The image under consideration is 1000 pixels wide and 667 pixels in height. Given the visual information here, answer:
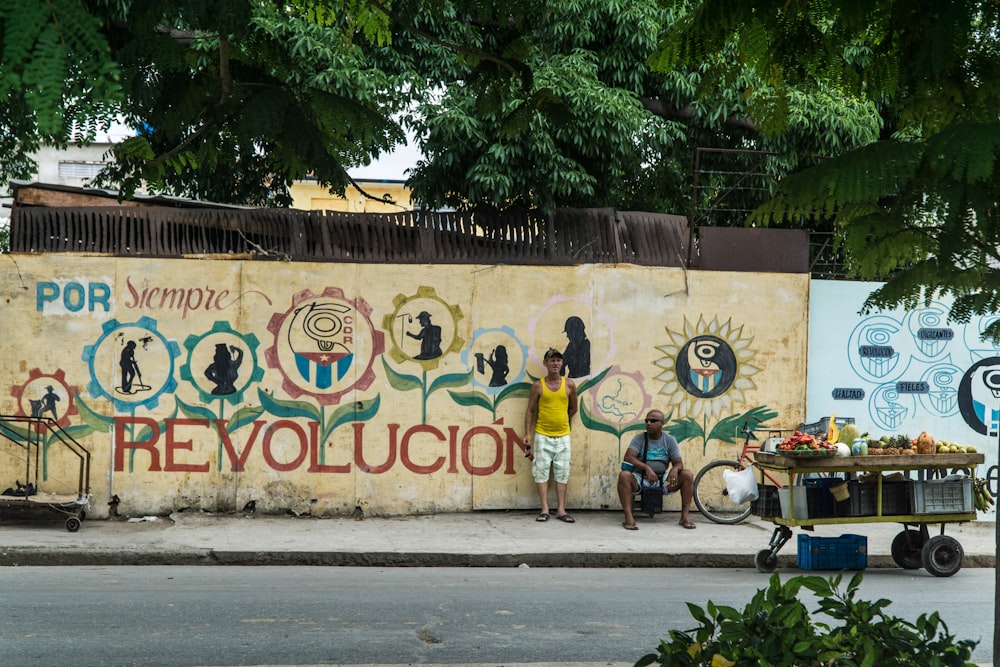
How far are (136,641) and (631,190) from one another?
1052cm

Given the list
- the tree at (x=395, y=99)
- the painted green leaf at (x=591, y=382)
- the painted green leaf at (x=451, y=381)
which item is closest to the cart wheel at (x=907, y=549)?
the painted green leaf at (x=591, y=382)

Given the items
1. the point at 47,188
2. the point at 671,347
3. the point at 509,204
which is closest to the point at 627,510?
the point at 671,347

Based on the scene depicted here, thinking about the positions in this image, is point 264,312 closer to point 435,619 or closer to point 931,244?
point 435,619

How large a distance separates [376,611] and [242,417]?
13.8 ft

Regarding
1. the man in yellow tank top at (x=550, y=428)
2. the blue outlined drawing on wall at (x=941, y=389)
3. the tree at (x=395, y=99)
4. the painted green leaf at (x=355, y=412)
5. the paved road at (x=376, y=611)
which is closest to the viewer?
the tree at (x=395, y=99)

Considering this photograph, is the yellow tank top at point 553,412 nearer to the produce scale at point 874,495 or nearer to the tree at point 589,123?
the tree at point 589,123

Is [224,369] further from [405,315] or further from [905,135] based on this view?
[905,135]

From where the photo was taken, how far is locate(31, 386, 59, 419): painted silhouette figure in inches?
419

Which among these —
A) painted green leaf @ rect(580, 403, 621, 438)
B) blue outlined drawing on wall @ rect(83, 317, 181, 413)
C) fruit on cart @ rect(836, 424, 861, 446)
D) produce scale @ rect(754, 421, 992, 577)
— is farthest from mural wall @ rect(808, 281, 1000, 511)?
blue outlined drawing on wall @ rect(83, 317, 181, 413)

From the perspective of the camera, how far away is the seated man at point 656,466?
1088cm

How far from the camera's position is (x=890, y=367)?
1184 centimetres

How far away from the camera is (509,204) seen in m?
12.1

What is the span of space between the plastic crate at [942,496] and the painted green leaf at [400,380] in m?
5.06

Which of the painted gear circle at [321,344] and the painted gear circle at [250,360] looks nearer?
the painted gear circle at [250,360]
